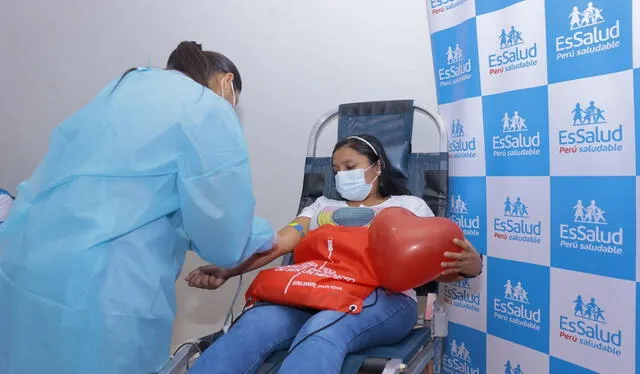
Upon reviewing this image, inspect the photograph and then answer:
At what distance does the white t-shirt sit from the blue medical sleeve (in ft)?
2.02

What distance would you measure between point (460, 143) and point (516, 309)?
0.64m

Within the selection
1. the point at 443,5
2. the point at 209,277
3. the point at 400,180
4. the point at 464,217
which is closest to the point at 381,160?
the point at 400,180

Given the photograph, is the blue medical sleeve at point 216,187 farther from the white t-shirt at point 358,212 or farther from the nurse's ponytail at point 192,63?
the white t-shirt at point 358,212

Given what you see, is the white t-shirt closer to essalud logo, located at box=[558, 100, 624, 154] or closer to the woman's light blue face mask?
the woman's light blue face mask

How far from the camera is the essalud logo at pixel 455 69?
1.91 metres

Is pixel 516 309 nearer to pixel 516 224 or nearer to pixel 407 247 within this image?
pixel 516 224

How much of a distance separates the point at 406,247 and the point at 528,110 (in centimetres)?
69

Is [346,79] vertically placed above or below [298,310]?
above

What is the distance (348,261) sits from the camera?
1.58 metres

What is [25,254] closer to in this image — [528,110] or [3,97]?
[528,110]

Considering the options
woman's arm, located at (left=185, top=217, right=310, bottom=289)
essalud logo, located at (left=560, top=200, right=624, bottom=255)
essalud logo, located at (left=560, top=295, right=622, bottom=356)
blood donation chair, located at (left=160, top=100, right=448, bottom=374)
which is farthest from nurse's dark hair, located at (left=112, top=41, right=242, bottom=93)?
essalud logo, located at (left=560, top=295, right=622, bottom=356)

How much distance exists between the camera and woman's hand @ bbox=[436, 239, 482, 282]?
1.52 meters

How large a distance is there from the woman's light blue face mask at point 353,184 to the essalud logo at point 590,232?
0.67m

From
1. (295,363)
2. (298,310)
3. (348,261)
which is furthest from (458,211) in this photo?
(295,363)
